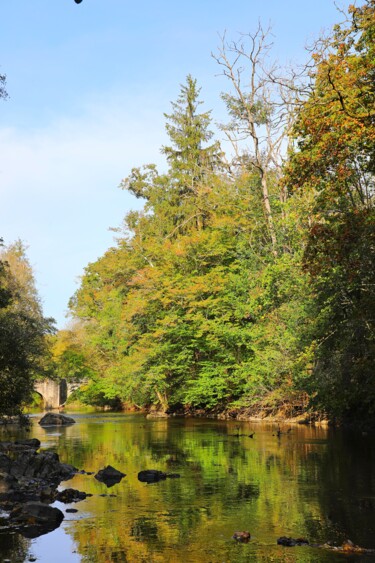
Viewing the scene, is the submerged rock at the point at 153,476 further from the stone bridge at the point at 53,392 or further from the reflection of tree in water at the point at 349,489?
the stone bridge at the point at 53,392

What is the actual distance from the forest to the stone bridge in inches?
78.3

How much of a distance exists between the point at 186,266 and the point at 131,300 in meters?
6.00

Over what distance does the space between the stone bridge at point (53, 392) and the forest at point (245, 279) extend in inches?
78.3

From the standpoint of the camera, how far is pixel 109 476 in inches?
888

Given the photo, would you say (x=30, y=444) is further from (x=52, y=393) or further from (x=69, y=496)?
(x=52, y=393)

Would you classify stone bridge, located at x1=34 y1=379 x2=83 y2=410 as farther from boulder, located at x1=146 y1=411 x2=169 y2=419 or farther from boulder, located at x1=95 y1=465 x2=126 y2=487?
boulder, located at x1=95 y1=465 x2=126 y2=487

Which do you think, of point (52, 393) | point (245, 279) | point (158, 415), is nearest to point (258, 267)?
point (245, 279)

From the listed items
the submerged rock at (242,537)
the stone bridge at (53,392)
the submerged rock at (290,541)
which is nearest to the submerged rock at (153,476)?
the submerged rock at (242,537)

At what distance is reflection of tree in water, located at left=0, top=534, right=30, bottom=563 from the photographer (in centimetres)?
1305

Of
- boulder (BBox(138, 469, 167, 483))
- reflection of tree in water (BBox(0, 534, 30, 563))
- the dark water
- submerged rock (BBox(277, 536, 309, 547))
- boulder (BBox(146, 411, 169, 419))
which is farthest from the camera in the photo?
boulder (BBox(146, 411, 169, 419))

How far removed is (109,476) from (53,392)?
63.8 metres

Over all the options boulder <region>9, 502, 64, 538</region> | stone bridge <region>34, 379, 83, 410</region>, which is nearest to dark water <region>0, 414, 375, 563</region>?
boulder <region>9, 502, 64, 538</region>

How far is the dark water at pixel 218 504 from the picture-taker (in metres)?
13.4

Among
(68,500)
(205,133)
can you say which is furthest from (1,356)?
(205,133)
